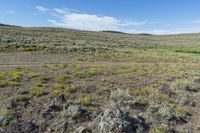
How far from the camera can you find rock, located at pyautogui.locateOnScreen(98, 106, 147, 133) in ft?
30.6

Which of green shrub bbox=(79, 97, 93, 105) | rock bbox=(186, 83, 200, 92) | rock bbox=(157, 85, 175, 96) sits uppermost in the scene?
green shrub bbox=(79, 97, 93, 105)

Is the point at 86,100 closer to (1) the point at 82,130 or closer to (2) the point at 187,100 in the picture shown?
(1) the point at 82,130

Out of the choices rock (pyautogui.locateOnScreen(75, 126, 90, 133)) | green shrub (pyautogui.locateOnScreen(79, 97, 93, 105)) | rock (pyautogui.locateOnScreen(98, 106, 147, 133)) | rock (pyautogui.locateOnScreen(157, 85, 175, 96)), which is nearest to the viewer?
rock (pyautogui.locateOnScreen(75, 126, 90, 133))

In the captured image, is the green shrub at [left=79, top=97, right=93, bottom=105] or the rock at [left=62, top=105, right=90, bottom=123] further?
the green shrub at [left=79, top=97, right=93, bottom=105]

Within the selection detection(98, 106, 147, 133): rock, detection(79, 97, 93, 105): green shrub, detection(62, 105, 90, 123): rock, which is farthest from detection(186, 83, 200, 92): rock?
detection(62, 105, 90, 123): rock

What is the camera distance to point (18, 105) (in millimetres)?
10898

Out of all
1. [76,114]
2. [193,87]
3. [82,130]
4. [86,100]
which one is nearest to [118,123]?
[82,130]

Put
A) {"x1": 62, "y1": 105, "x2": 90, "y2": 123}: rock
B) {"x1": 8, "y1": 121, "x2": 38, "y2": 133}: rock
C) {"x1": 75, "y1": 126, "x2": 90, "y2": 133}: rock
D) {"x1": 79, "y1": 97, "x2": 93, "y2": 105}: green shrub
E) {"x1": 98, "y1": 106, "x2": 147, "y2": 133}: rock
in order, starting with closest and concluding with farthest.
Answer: {"x1": 8, "y1": 121, "x2": 38, "y2": 133}: rock → {"x1": 75, "y1": 126, "x2": 90, "y2": 133}: rock → {"x1": 98, "y1": 106, "x2": 147, "y2": 133}: rock → {"x1": 62, "y1": 105, "x2": 90, "y2": 123}: rock → {"x1": 79, "y1": 97, "x2": 93, "y2": 105}: green shrub

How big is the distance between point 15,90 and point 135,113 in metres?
6.65

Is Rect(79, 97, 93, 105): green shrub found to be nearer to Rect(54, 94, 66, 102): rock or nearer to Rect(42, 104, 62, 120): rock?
Rect(54, 94, 66, 102): rock

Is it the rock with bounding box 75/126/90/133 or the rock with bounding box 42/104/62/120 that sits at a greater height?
the rock with bounding box 42/104/62/120

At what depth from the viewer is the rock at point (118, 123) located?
9.32 metres

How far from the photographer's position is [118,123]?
31.3ft

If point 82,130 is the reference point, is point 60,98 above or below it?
above
